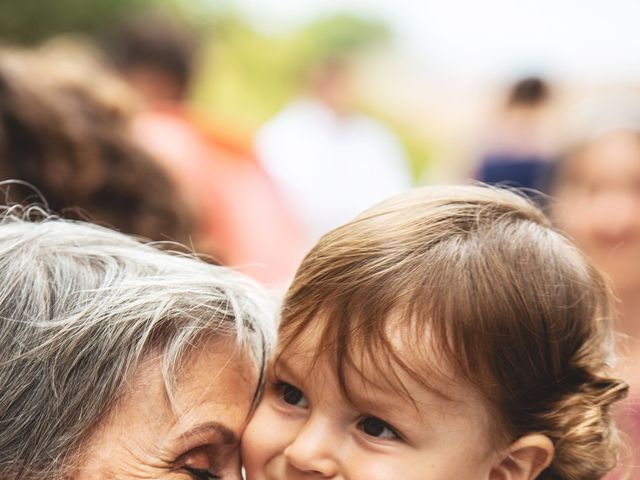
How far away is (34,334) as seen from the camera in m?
1.82

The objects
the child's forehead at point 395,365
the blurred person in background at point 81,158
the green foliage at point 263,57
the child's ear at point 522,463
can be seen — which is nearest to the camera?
the child's forehead at point 395,365

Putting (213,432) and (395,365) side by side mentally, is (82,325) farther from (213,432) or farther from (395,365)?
(395,365)

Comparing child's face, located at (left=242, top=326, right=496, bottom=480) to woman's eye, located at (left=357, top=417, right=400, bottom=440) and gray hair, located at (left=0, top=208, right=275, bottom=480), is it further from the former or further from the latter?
gray hair, located at (left=0, top=208, right=275, bottom=480)

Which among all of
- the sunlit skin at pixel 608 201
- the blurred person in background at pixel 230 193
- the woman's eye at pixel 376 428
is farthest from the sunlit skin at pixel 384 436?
the sunlit skin at pixel 608 201

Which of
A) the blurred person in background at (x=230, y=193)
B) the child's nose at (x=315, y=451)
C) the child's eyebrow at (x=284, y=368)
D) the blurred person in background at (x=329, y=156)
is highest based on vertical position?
the child's eyebrow at (x=284, y=368)


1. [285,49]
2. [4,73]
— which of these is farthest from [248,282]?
[285,49]

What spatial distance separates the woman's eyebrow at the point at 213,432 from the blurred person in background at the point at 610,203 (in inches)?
96.7

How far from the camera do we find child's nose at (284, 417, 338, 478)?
177 cm

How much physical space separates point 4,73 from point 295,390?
1829 millimetres

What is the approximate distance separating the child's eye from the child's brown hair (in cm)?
9

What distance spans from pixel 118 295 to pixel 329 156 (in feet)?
19.9

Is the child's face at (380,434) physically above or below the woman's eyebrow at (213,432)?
above

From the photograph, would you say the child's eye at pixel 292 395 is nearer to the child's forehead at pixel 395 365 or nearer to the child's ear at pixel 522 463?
the child's forehead at pixel 395 365

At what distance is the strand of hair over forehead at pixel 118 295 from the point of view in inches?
72.7
